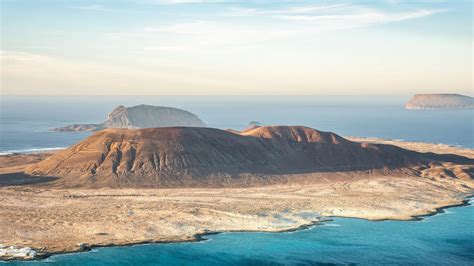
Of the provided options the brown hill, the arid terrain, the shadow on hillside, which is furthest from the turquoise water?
the shadow on hillside

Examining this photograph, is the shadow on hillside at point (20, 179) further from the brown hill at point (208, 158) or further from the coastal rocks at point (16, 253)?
the coastal rocks at point (16, 253)

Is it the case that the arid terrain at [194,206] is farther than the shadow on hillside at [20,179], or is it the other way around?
the shadow on hillside at [20,179]

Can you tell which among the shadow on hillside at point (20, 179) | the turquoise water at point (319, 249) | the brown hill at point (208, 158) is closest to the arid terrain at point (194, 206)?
the shadow on hillside at point (20, 179)

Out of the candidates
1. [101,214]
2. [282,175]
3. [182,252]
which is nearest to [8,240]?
[101,214]

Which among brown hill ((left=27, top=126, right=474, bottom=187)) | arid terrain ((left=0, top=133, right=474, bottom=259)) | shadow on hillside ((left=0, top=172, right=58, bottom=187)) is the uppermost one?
brown hill ((left=27, top=126, right=474, bottom=187))

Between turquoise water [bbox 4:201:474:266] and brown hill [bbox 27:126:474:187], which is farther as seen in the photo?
brown hill [bbox 27:126:474:187]

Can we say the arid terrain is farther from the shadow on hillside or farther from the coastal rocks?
the coastal rocks
